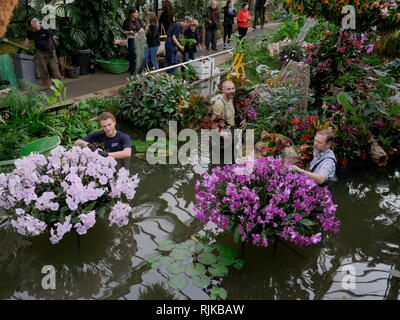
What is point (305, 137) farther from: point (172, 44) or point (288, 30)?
point (288, 30)

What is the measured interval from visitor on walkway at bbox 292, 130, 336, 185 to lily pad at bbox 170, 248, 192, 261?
1435 millimetres

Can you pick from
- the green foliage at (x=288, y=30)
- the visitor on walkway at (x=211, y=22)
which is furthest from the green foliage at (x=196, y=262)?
the visitor on walkway at (x=211, y=22)

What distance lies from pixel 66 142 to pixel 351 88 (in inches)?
186

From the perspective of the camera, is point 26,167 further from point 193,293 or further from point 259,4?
point 259,4

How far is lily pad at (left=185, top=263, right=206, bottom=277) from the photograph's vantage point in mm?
4523

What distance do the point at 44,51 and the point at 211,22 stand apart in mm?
5609

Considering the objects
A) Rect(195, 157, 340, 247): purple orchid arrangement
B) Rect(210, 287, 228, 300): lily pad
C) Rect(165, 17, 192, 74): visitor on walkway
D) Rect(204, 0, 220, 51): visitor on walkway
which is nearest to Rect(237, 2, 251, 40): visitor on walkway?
Rect(204, 0, 220, 51): visitor on walkway

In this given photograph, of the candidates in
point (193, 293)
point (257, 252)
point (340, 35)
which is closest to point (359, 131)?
point (340, 35)

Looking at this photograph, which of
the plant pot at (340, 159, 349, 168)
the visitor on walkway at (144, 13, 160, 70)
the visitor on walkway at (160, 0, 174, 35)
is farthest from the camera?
the visitor on walkway at (160, 0, 174, 35)

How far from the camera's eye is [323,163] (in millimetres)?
4938

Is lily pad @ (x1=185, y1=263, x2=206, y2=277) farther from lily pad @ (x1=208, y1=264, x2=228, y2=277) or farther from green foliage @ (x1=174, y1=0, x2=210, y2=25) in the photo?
green foliage @ (x1=174, y1=0, x2=210, y2=25)

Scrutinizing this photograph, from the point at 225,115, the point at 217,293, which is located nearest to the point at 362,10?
the point at 225,115

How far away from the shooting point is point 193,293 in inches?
171

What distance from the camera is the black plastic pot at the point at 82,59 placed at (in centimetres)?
1094
